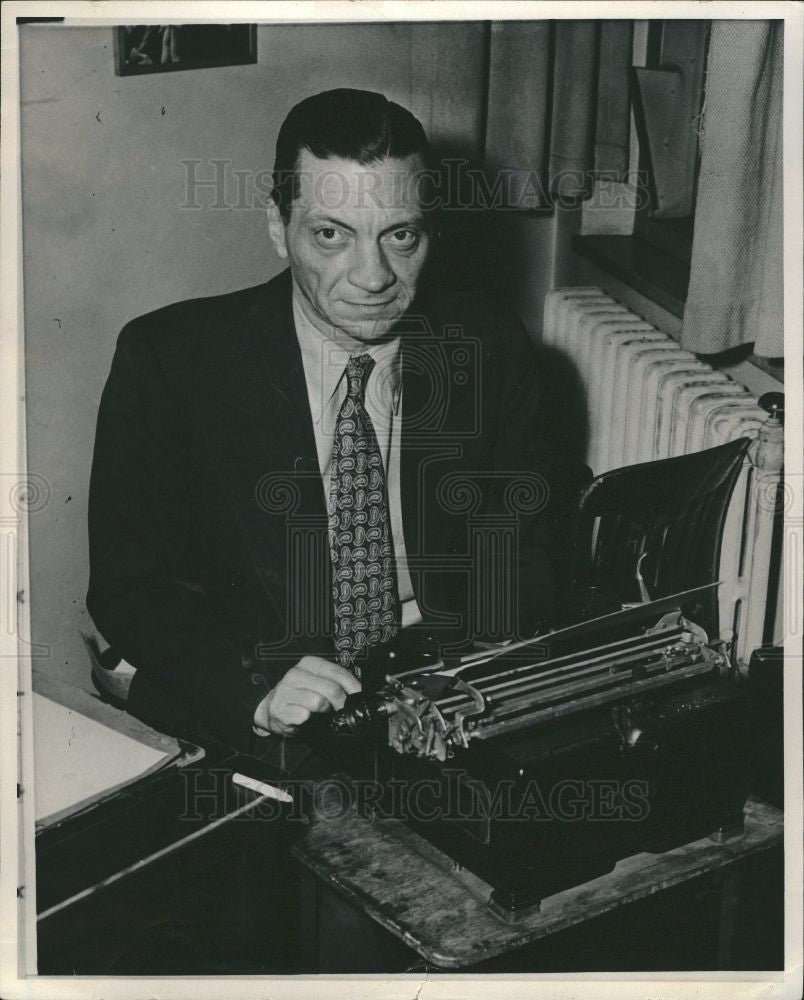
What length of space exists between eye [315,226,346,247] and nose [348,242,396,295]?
25 mm

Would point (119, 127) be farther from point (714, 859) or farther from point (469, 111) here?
point (714, 859)

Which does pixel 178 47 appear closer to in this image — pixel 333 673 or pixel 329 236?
pixel 329 236

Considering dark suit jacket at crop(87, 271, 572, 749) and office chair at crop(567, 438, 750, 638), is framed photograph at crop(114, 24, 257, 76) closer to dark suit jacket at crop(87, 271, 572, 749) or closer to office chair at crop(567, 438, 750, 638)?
dark suit jacket at crop(87, 271, 572, 749)

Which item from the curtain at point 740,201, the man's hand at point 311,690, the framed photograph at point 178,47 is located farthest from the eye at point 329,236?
the curtain at point 740,201

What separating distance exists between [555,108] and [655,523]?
111 centimetres

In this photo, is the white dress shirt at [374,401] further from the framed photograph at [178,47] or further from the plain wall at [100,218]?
the framed photograph at [178,47]

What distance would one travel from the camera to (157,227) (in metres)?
1.77

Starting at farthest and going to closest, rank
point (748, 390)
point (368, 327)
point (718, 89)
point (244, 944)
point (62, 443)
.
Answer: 1. point (748, 390)
2. point (718, 89)
3. point (368, 327)
4. point (62, 443)
5. point (244, 944)

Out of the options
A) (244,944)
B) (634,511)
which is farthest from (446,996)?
(634,511)

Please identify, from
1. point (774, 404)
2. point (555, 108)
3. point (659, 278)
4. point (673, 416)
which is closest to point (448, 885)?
point (774, 404)

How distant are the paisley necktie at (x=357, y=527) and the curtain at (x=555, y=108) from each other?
921mm

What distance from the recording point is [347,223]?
1.62 meters

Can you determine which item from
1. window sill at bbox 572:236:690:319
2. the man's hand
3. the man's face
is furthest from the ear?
window sill at bbox 572:236:690:319

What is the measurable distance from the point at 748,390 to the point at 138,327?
1.18 meters
